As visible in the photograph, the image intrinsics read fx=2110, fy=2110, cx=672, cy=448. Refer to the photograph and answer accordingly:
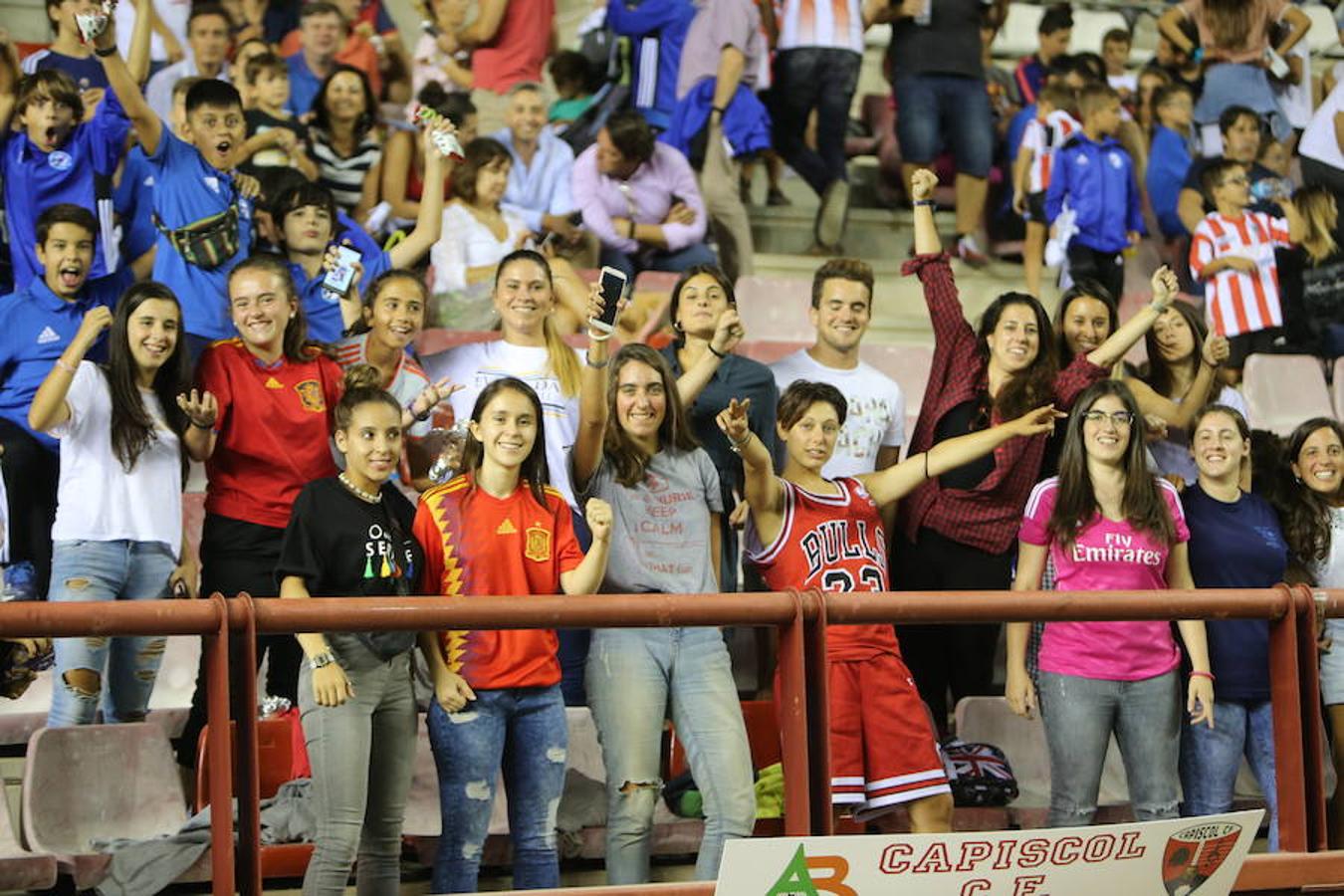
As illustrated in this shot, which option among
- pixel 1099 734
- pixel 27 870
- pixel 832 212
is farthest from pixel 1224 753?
pixel 832 212

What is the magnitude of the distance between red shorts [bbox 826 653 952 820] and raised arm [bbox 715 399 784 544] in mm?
481

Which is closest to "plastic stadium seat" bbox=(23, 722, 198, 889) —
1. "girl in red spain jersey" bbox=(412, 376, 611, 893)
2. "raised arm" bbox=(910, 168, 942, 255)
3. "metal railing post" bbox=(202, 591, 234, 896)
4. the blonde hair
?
"girl in red spain jersey" bbox=(412, 376, 611, 893)

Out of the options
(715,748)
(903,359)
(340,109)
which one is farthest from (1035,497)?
(340,109)

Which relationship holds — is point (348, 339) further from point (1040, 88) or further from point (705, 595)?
point (1040, 88)

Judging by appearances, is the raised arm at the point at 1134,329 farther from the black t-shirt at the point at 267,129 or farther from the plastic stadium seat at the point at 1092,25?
the plastic stadium seat at the point at 1092,25

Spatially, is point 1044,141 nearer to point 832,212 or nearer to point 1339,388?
point 832,212

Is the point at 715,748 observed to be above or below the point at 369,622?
below

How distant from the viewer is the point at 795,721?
15.6ft

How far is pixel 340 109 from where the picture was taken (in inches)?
344

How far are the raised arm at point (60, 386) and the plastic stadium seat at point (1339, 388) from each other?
17.8 feet

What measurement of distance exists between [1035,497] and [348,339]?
2314 millimetres

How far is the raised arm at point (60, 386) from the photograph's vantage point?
18.6 feet

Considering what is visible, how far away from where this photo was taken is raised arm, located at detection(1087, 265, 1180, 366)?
645 centimetres

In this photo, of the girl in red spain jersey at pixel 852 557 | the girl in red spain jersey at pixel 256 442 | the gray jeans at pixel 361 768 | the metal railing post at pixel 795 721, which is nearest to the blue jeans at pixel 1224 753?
the girl in red spain jersey at pixel 852 557
